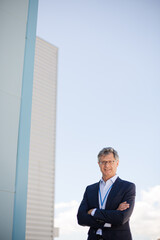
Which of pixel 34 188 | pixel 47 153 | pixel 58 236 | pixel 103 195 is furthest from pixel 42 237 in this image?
pixel 103 195

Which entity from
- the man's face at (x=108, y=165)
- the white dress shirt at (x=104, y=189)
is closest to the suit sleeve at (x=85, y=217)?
the white dress shirt at (x=104, y=189)

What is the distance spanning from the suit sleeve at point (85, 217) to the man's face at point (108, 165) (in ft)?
0.98

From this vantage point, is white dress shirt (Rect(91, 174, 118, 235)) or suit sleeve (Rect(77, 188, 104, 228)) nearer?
suit sleeve (Rect(77, 188, 104, 228))

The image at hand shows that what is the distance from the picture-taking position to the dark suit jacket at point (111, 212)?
2.25m

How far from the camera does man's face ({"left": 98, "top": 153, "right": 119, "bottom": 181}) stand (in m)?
2.48

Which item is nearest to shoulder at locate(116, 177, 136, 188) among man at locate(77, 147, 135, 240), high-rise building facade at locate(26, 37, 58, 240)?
man at locate(77, 147, 135, 240)

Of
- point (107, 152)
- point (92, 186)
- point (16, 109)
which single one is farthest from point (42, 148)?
point (16, 109)

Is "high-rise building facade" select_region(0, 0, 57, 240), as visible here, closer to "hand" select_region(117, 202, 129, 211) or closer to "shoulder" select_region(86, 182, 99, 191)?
"shoulder" select_region(86, 182, 99, 191)

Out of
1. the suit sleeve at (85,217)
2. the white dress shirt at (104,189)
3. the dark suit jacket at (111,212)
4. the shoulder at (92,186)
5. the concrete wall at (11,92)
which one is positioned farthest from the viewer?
the shoulder at (92,186)

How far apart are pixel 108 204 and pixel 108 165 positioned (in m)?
0.31

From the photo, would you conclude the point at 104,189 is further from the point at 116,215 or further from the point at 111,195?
the point at 116,215

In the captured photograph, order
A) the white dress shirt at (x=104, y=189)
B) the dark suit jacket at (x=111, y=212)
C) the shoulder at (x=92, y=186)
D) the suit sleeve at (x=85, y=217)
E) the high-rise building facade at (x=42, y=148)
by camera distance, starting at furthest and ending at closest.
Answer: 1. the high-rise building facade at (x=42, y=148)
2. the shoulder at (x=92, y=186)
3. the white dress shirt at (x=104, y=189)
4. the suit sleeve at (x=85, y=217)
5. the dark suit jacket at (x=111, y=212)

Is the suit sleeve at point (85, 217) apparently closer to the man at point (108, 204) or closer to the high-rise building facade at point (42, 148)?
the man at point (108, 204)

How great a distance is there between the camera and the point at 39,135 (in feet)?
71.8
